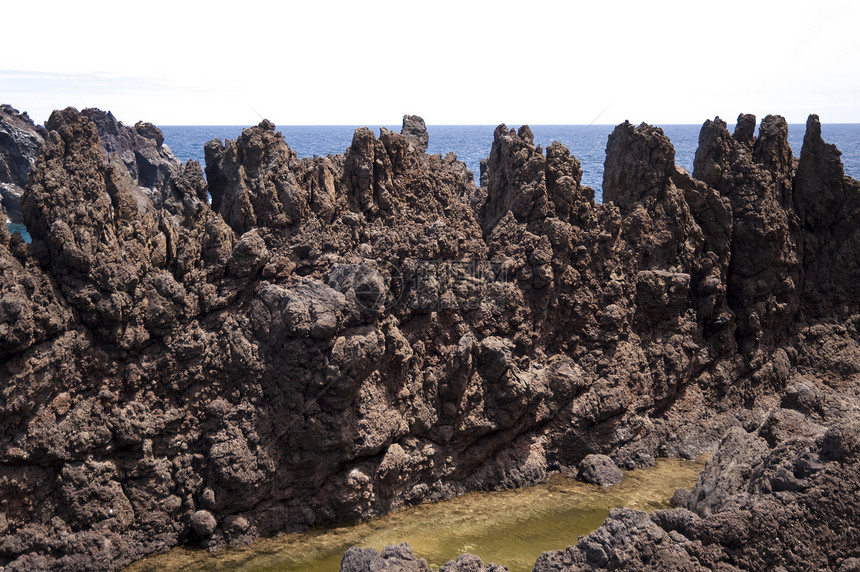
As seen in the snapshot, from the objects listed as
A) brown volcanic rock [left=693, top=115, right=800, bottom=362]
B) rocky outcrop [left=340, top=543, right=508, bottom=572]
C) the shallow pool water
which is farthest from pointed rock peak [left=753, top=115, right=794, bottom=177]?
rocky outcrop [left=340, top=543, right=508, bottom=572]

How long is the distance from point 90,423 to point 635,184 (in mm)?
11889

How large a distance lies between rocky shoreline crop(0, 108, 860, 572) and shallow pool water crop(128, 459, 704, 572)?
344mm

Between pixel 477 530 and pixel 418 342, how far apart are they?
350 centimetres

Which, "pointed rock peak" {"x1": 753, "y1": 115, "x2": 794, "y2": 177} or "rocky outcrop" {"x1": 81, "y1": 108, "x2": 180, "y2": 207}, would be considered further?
"rocky outcrop" {"x1": 81, "y1": 108, "x2": 180, "y2": 207}

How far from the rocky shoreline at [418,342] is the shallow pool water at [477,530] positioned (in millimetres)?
344

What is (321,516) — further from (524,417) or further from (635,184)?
(635,184)

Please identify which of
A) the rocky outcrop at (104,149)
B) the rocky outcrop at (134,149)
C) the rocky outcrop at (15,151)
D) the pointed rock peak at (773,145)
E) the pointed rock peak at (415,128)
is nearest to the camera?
the pointed rock peak at (773,145)

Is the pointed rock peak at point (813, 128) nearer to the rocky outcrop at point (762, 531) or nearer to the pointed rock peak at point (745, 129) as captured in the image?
the pointed rock peak at point (745, 129)

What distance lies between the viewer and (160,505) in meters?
12.5

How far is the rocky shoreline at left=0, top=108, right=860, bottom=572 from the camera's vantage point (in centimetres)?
1170

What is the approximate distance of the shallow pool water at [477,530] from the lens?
1223 centimetres

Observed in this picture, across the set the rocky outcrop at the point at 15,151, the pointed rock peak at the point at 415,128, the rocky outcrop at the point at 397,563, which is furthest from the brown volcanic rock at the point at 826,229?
the rocky outcrop at the point at 15,151

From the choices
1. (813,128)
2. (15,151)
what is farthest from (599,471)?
(15,151)

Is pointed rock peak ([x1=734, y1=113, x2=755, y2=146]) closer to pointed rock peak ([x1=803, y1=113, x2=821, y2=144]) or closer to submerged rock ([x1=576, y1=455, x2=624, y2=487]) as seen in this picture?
pointed rock peak ([x1=803, y1=113, x2=821, y2=144])
